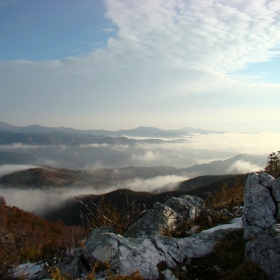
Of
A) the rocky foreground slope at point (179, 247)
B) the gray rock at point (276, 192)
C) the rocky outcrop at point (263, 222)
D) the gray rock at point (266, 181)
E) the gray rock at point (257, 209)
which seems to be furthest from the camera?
the gray rock at point (266, 181)

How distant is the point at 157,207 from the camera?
10406 mm

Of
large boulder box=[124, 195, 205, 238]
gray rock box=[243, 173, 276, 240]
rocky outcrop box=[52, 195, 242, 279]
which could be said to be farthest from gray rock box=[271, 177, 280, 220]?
large boulder box=[124, 195, 205, 238]

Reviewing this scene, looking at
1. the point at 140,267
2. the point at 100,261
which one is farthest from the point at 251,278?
the point at 100,261

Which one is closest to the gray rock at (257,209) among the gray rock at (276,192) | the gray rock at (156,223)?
the gray rock at (276,192)

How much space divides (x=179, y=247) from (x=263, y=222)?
241 centimetres

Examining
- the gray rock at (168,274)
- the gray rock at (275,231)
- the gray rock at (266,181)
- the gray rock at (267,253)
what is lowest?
the gray rock at (168,274)

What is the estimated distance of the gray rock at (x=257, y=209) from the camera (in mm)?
6766

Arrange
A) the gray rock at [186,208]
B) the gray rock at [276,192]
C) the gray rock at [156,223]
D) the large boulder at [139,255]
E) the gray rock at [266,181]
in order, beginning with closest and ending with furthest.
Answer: the large boulder at [139,255] < the gray rock at [276,192] < the gray rock at [266,181] < the gray rock at [156,223] < the gray rock at [186,208]

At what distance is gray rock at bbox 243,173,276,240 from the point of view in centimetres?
677

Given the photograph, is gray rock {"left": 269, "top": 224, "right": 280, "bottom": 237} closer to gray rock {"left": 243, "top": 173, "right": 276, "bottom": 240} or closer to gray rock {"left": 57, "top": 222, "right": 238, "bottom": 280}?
gray rock {"left": 243, "top": 173, "right": 276, "bottom": 240}

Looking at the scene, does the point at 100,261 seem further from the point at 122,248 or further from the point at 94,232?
the point at 94,232

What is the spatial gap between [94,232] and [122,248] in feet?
7.76

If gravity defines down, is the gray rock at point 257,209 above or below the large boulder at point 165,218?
above

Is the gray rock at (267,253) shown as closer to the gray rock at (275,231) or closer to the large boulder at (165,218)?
the gray rock at (275,231)
